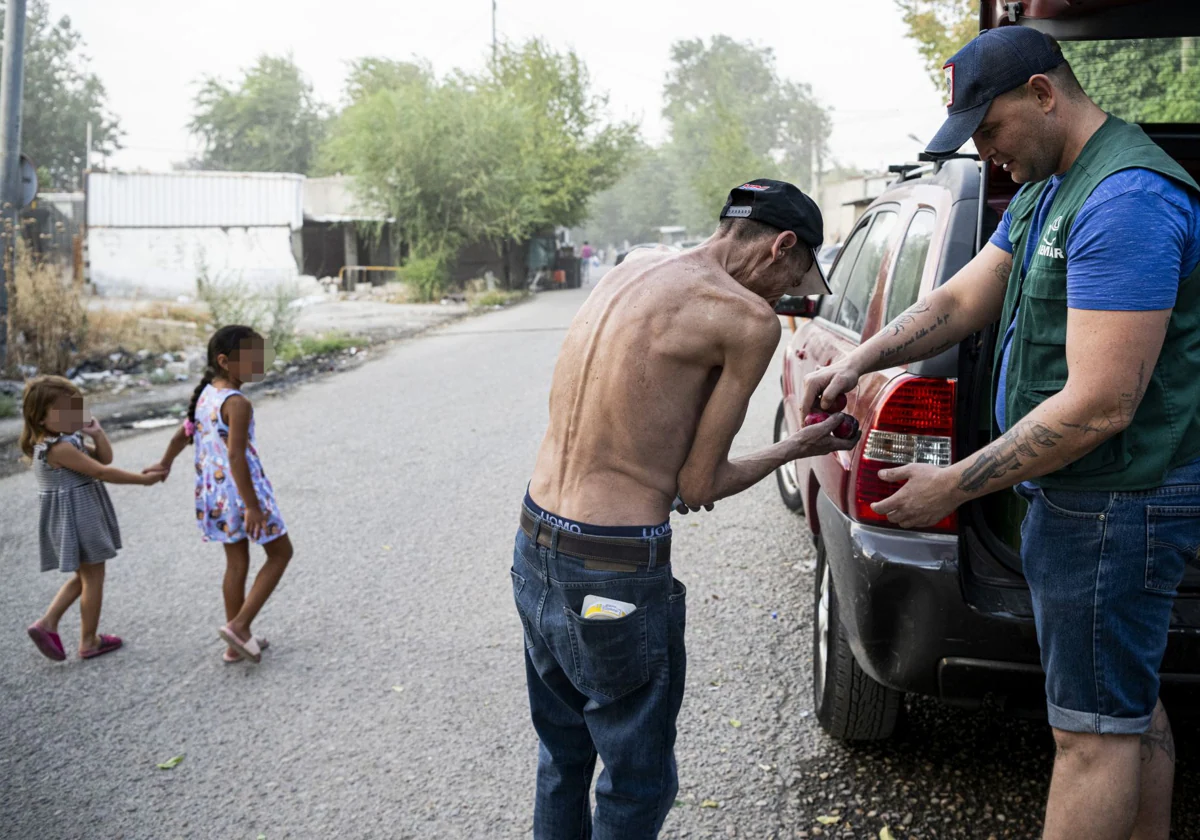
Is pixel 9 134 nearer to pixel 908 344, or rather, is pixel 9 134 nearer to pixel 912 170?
pixel 912 170

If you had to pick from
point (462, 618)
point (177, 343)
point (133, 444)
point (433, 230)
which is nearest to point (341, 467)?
point (133, 444)

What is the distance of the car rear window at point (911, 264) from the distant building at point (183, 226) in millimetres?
32505

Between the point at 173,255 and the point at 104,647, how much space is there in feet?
109

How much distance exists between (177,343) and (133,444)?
6.39 meters

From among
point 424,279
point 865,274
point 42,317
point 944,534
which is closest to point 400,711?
point 944,534

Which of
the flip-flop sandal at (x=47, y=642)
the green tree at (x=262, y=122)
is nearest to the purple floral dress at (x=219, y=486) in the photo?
the flip-flop sandal at (x=47, y=642)

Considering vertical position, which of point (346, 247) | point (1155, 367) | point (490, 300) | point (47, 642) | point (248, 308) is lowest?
point (47, 642)

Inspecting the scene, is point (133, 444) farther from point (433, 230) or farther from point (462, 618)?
point (433, 230)

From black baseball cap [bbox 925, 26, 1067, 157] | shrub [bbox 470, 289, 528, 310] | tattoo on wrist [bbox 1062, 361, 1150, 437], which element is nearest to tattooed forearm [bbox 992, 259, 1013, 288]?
black baseball cap [bbox 925, 26, 1067, 157]

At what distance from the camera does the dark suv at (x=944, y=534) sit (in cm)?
281

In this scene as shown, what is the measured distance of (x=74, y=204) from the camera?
113 feet

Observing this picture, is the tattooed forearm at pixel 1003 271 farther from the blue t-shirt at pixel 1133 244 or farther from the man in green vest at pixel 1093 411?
the blue t-shirt at pixel 1133 244

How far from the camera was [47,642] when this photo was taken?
4344 mm

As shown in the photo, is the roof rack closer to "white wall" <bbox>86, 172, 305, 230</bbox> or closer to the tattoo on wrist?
the tattoo on wrist
